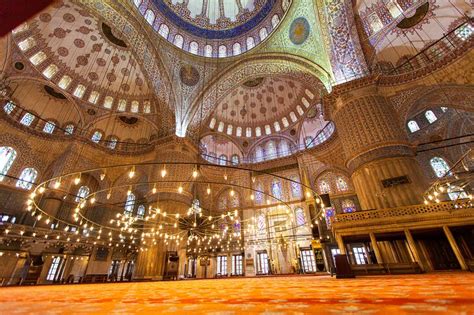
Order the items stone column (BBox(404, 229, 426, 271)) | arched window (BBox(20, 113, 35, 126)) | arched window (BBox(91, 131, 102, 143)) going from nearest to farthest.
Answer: stone column (BBox(404, 229, 426, 271)) < arched window (BBox(20, 113, 35, 126)) < arched window (BBox(91, 131, 102, 143))

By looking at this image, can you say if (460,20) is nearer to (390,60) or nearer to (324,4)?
(390,60)

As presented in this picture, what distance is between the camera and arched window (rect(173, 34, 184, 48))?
14.8 meters

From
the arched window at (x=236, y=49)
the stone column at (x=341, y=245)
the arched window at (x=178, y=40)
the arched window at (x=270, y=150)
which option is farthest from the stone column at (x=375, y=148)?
the arched window at (x=178, y=40)

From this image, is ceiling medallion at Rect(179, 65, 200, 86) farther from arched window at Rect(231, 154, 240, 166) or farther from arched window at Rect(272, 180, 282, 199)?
arched window at Rect(272, 180, 282, 199)

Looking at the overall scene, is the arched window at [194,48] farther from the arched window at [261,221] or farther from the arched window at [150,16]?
the arched window at [261,221]

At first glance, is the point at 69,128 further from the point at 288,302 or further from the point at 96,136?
the point at 288,302

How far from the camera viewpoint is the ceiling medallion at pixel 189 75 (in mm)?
14664

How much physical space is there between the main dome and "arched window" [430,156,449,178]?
13426 millimetres

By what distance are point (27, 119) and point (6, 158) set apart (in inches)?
105

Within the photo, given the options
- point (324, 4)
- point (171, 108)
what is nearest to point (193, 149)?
point (171, 108)

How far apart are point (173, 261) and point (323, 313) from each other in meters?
11.2

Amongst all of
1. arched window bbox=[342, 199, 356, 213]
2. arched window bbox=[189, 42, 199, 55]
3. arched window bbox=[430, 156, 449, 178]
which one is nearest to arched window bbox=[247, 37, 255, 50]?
arched window bbox=[189, 42, 199, 55]

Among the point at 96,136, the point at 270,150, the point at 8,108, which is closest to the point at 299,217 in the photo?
the point at 270,150

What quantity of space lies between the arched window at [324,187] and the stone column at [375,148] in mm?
5492
